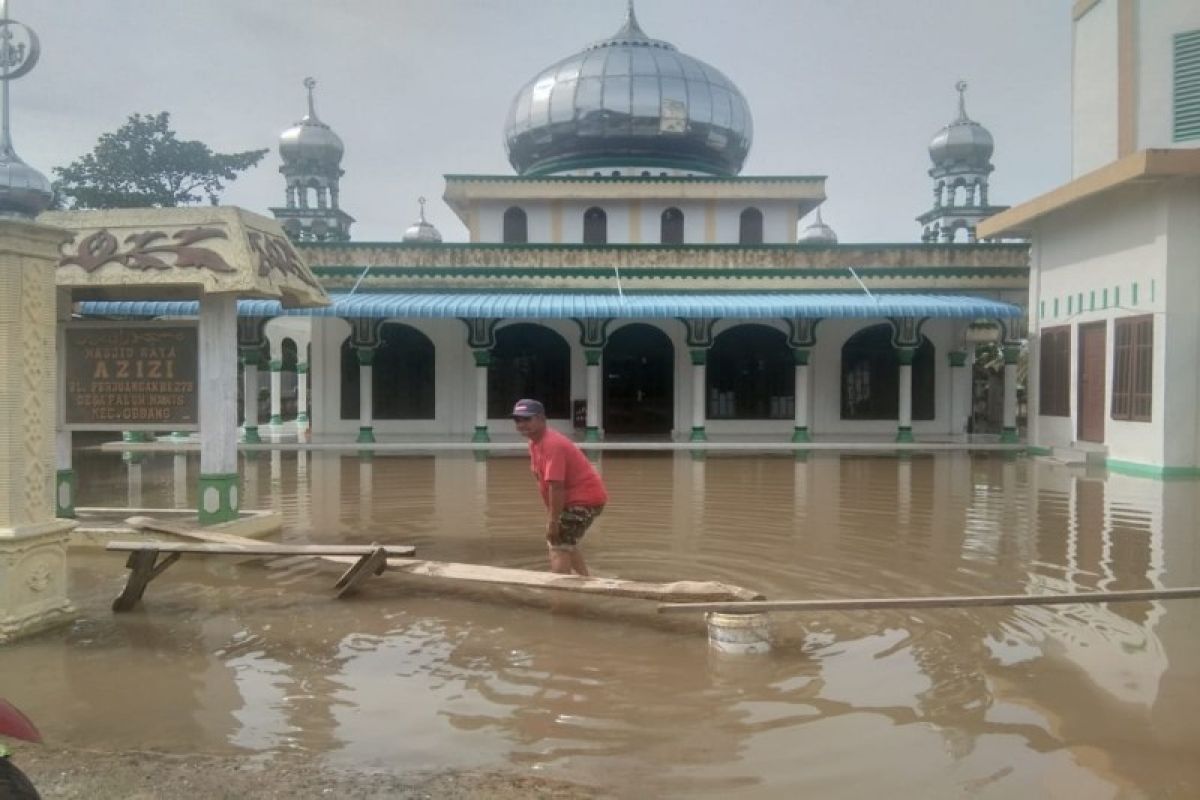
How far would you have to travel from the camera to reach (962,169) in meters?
30.8

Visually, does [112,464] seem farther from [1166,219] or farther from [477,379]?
[1166,219]

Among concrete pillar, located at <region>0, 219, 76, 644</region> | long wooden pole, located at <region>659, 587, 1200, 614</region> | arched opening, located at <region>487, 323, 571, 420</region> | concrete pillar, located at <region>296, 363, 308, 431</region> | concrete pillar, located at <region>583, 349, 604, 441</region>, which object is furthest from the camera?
concrete pillar, located at <region>296, 363, 308, 431</region>

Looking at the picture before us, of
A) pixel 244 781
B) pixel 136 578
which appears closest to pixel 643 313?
pixel 136 578

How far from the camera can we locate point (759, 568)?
21.6ft

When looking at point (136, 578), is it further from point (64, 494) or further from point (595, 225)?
point (595, 225)

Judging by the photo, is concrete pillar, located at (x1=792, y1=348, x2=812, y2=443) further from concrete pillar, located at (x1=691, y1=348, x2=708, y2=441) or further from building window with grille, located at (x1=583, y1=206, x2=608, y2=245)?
building window with grille, located at (x1=583, y1=206, x2=608, y2=245)

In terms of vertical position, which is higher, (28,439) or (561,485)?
(28,439)

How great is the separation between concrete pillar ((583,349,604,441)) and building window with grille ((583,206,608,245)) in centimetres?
460

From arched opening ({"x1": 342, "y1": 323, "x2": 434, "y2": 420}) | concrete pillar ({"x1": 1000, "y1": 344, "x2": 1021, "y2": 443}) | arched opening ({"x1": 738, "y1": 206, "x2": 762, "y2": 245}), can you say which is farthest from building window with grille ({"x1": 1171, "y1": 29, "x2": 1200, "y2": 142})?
arched opening ({"x1": 342, "y1": 323, "x2": 434, "y2": 420})

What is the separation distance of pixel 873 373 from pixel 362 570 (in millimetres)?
15743

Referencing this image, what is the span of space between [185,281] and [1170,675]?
22.3 ft

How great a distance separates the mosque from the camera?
57.5 ft

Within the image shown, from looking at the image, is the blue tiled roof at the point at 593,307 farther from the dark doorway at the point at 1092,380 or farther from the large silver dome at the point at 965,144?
the large silver dome at the point at 965,144

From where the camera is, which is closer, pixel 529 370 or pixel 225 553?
pixel 225 553
